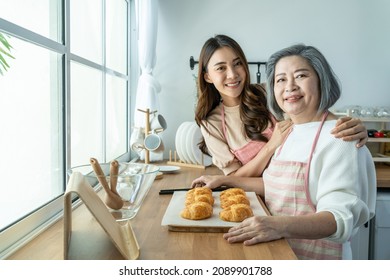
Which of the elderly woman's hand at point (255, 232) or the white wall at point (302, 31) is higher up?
the white wall at point (302, 31)

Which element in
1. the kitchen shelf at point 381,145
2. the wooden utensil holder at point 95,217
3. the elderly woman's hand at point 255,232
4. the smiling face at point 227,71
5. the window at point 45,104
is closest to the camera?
the wooden utensil holder at point 95,217

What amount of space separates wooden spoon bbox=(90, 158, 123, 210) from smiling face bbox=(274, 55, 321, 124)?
0.39 meters

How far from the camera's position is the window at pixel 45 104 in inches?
26.4

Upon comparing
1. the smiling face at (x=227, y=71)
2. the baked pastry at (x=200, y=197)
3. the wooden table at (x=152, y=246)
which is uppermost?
the smiling face at (x=227, y=71)

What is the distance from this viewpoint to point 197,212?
0.64 meters

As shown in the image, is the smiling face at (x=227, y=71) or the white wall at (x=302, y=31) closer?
the smiling face at (x=227, y=71)

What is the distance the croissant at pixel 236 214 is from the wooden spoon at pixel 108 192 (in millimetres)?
189

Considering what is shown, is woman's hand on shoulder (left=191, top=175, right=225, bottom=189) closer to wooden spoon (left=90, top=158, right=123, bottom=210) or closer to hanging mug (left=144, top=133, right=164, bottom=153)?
wooden spoon (left=90, top=158, right=123, bottom=210)

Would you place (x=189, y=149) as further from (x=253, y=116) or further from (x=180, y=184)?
(x=253, y=116)

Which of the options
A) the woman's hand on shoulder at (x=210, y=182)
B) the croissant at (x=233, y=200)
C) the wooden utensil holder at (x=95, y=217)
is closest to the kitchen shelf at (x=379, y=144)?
the woman's hand on shoulder at (x=210, y=182)

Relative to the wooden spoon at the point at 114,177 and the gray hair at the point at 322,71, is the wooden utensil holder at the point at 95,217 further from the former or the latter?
the gray hair at the point at 322,71

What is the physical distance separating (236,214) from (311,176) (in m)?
0.18

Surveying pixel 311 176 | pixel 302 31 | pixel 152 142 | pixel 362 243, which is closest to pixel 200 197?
pixel 311 176

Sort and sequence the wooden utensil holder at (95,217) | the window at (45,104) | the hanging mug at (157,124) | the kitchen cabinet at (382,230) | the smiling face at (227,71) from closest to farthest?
the wooden utensil holder at (95,217) < the window at (45,104) < the smiling face at (227,71) < the kitchen cabinet at (382,230) < the hanging mug at (157,124)
